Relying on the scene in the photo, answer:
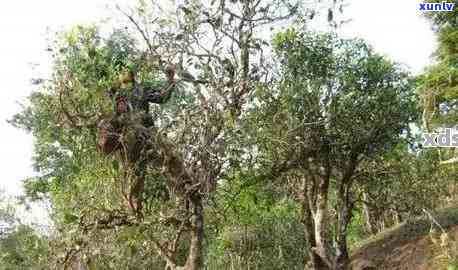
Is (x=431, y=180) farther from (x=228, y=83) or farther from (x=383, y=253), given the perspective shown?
(x=228, y=83)

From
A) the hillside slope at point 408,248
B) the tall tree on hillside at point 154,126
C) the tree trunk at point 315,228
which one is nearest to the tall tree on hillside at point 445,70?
the hillside slope at point 408,248

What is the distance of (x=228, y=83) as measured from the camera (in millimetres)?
8008

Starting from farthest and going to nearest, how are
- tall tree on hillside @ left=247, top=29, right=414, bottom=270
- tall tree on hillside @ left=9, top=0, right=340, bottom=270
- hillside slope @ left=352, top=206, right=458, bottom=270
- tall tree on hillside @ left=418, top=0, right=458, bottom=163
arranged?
tall tree on hillside @ left=418, top=0, right=458, bottom=163 → hillside slope @ left=352, top=206, right=458, bottom=270 → tall tree on hillside @ left=247, top=29, right=414, bottom=270 → tall tree on hillside @ left=9, top=0, right=340, bottom=270

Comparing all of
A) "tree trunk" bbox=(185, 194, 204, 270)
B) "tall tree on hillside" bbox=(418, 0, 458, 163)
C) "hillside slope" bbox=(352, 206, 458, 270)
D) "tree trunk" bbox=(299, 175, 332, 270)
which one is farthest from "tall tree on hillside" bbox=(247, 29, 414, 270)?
"tree trunk" bbox=(185, 194, 204, 270)

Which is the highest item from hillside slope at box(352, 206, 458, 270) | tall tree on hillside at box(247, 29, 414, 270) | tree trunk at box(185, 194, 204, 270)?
tall tree on hillside at box(247, 29, 414, 270)

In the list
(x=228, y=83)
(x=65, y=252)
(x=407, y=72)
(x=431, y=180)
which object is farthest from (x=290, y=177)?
(x=65, y=252)

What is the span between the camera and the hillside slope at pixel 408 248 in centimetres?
1565

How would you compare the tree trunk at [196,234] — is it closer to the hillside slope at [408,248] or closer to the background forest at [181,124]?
the background forest at [181,124]

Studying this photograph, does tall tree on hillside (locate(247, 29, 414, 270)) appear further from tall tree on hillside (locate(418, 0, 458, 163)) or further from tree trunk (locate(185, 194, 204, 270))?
tree trunk (locate(185, 194, 204, 270))

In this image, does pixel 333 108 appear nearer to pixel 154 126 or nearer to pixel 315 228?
pixel 315 228

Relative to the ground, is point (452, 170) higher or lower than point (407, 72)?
lower

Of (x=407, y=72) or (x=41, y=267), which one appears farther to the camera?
(x=407, y=72)

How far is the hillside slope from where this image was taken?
15.6 m

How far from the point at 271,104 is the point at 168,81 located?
5948mm
